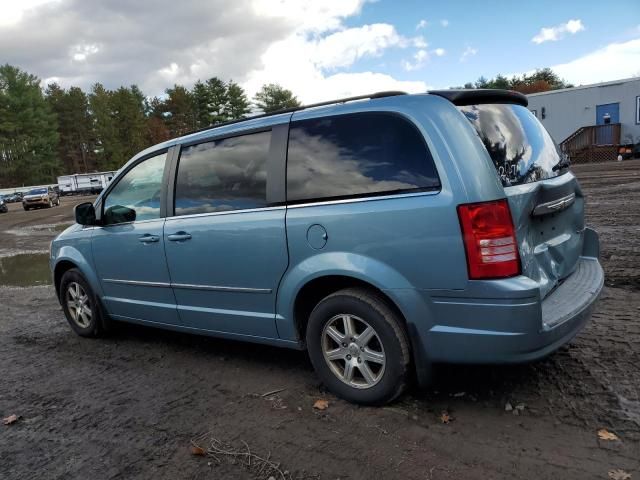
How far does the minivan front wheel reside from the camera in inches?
206

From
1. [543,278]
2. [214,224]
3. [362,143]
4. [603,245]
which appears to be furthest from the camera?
[603,245]

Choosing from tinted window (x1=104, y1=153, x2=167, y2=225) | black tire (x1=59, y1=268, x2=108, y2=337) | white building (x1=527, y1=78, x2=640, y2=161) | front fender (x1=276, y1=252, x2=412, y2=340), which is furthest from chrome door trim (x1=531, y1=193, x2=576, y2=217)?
white building (x1=527, y1=78, x2=640, y2=161)

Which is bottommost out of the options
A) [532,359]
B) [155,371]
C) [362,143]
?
[155,371]

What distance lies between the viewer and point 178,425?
10.9 ft

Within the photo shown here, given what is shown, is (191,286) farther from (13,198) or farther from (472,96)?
(13,198)

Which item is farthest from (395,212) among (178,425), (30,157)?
(30,157)

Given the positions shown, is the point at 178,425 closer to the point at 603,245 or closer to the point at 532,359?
the point at 532,359

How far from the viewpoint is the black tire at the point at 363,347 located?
3094 mm

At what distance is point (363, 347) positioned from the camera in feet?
10.6

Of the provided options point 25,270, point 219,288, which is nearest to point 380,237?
point 219,288

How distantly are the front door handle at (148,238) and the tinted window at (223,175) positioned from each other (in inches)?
12.7

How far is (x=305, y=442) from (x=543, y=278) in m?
1.68

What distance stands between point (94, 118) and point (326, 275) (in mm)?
100407

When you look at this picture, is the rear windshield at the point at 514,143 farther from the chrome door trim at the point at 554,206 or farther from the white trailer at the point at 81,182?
the white trailer at the point at 81,182
